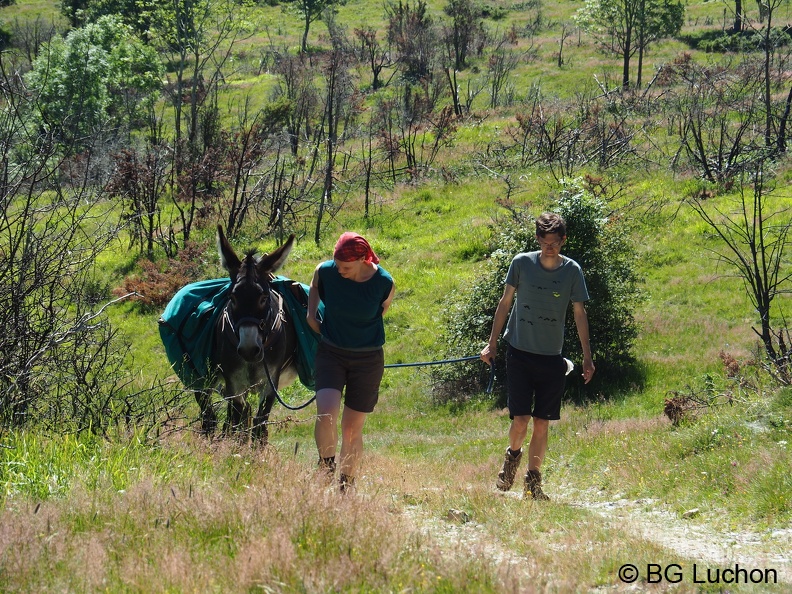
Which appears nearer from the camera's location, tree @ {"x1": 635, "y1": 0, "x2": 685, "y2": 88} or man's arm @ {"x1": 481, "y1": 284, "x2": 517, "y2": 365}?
man's arm @ {"x1": 481, "y1": 284, "x2": 517, "y2": 365}

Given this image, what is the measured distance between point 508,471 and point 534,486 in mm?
381

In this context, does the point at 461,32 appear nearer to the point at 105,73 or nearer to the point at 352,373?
the point at 105,73

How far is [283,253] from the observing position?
25.2 feet

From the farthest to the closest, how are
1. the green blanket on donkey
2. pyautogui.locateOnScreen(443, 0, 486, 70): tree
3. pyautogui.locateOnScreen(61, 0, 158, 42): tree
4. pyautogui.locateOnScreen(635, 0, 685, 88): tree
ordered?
pyautogui.locateOnScreen(61, 0, 158, 42): tree < pyautogui.locateOnScreen(443, 0, 486, 70): tree < pyautogui.locateOnScreen(635, 0, 685, 88): tree < the green blanket on donkey

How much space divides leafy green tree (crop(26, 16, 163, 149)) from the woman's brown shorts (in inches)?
1212

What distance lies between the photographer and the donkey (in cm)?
714

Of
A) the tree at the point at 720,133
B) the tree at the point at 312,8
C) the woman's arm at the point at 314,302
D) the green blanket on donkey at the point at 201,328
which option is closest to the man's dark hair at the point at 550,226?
the woman's arm at the point at 314,302

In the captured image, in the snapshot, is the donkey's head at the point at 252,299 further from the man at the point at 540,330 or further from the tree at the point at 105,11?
the tree at the point at 105,11

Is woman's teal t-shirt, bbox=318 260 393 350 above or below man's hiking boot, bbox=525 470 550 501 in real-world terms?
above

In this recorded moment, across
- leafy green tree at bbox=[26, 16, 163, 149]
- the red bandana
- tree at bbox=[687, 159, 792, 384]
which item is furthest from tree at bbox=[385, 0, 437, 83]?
the red bandana

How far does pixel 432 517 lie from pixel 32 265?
403 centimetres

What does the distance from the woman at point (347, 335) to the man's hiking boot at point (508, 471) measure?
1.32 metres

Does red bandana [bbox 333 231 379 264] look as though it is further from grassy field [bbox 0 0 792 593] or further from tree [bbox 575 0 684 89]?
tree [bbox 575 0 684 89]

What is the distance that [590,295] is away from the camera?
13.3 metres
